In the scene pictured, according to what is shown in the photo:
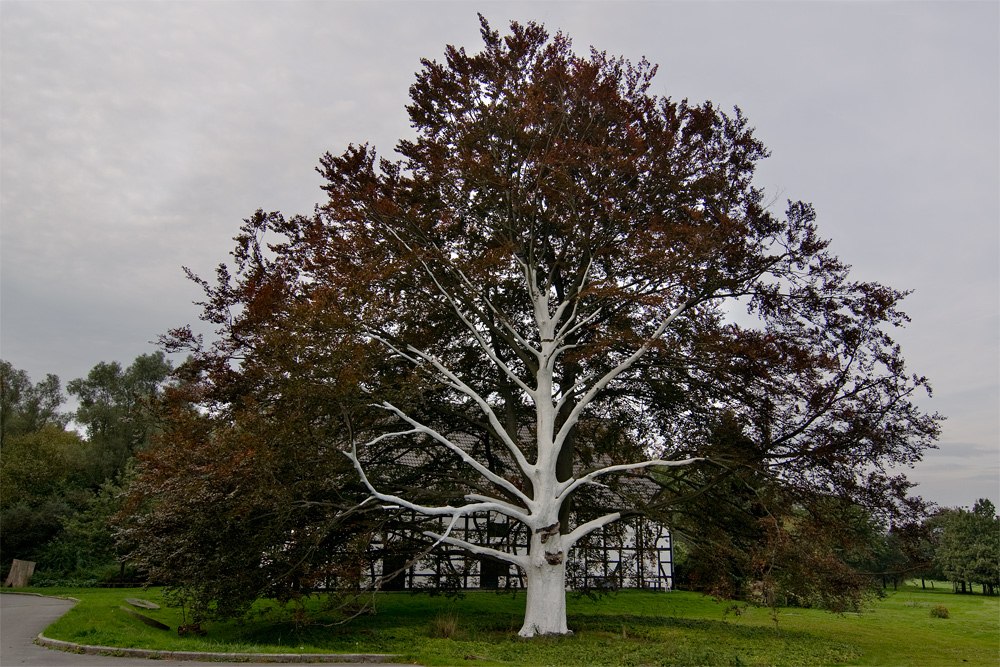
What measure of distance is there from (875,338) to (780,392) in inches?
77.1

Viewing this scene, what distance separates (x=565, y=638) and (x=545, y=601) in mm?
720

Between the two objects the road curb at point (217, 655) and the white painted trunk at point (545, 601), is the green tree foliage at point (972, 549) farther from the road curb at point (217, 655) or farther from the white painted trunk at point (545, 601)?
the road curb at point (217, 655)

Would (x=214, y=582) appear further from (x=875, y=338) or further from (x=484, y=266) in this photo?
(x=875, y=338)

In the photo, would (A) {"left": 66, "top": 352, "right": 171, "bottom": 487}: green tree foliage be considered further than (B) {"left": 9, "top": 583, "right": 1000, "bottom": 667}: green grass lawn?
Yes

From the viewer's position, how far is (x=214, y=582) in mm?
10055

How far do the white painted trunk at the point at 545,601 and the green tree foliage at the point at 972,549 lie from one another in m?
28.1

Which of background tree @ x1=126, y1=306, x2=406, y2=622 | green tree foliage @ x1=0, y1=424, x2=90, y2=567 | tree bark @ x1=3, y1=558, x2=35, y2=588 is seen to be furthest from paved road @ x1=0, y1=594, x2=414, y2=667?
green tree foliage @ x1=0, y1=424, x2=90, y2=567

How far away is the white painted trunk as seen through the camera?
11.3m

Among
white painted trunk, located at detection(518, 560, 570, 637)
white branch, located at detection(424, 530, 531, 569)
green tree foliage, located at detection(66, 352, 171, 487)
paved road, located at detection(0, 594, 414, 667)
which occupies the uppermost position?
green tree foliage, located at detection(66, 352, 171, 487)

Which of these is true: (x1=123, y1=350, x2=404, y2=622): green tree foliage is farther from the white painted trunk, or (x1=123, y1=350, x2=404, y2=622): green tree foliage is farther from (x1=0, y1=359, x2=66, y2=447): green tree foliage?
(x1=0, y1=359, x2=66, y2=447): green tree foliage

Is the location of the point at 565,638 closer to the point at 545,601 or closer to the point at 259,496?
the point at 545,601

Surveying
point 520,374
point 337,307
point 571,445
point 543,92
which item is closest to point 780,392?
point 571,445

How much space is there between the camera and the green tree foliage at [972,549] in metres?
31.3

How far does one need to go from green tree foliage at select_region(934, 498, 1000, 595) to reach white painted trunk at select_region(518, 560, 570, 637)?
28.1 metres
